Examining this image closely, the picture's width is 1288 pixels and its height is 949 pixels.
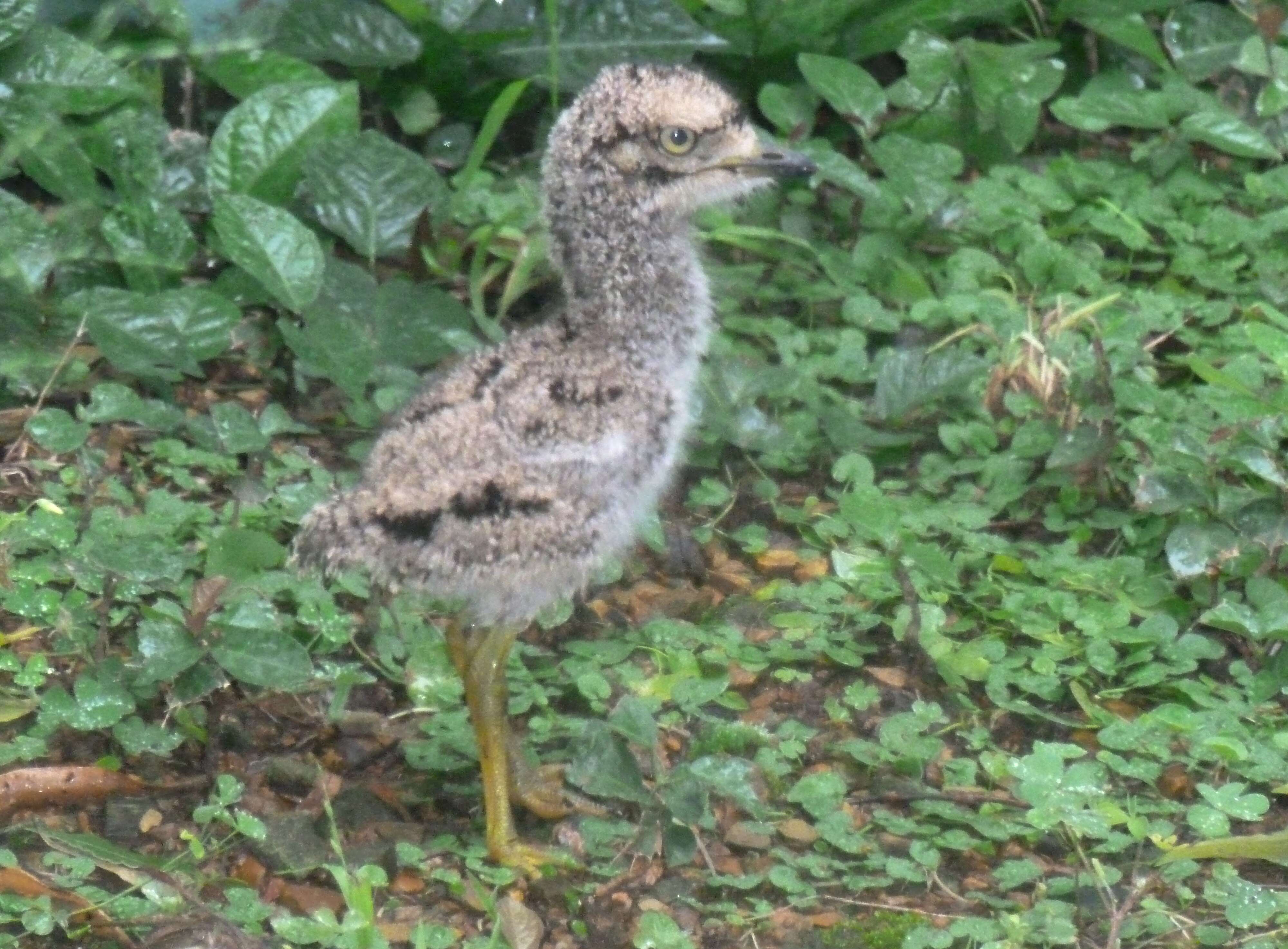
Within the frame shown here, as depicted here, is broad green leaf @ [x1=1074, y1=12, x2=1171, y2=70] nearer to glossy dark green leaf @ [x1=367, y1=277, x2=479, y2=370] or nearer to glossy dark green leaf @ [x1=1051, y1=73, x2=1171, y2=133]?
glossy dark green leaf @ [x1=1051, y1=73, x2=1171, y2=133]

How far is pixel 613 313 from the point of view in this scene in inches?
142

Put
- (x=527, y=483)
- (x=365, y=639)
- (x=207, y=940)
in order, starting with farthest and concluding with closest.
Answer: (x=365, y=639)
(x=527, y=483)
(x=207, y=940)

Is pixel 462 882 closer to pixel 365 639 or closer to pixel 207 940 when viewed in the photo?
pixel 207 940

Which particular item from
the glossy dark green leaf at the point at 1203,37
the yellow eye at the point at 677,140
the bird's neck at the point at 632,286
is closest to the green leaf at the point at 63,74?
the bird's neck at the point at 632,286

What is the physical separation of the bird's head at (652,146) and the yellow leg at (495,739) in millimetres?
903

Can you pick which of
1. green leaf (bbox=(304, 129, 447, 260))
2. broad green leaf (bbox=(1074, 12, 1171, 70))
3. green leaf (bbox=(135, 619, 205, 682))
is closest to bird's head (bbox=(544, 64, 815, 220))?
green leaf (bbox=(304, 129, 447, 260))

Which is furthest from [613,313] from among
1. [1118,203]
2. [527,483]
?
[1118,203]

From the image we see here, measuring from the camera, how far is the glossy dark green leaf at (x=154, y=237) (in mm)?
4539

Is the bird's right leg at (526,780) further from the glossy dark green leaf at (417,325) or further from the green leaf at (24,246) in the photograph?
the green leaf at (24,246)

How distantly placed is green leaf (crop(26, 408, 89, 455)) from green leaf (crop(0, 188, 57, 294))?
782 millimetres

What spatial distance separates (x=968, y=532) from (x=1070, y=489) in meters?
0.28

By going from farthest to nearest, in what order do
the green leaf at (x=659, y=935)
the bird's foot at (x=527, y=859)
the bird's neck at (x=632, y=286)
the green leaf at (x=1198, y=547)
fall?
the green leaf at (x=1198, y=547) → the bird's neck at (x=632, y=286) → the bird's foot at (x=527, y=859) → the green leaf at (x=659, y=935)

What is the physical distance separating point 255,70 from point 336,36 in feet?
0.82

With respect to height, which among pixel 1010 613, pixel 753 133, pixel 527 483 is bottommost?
pixel 1010 613
